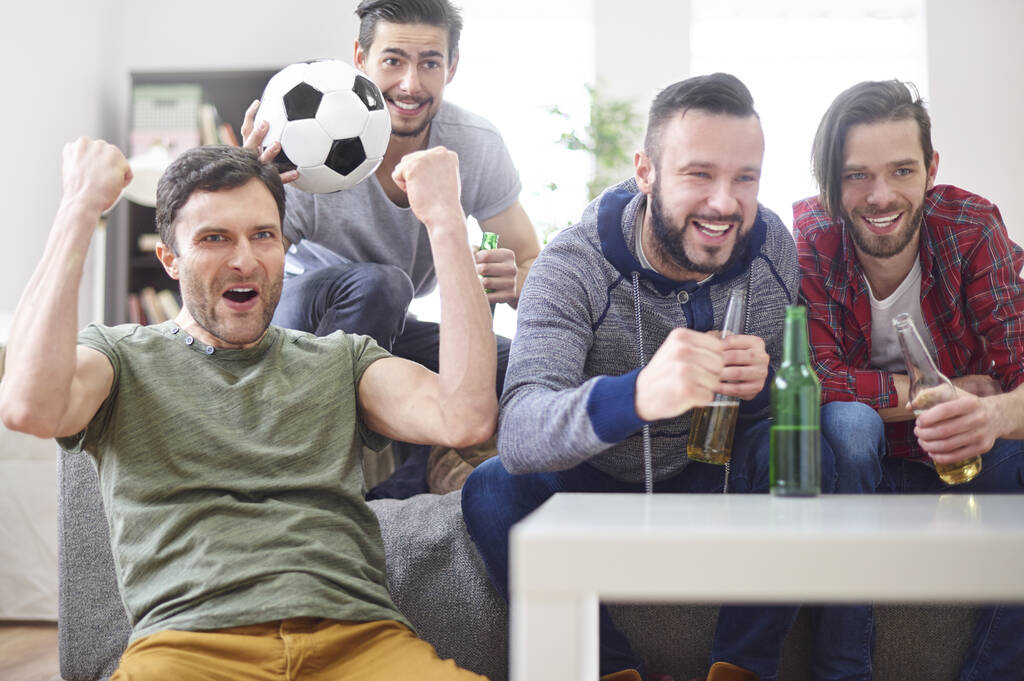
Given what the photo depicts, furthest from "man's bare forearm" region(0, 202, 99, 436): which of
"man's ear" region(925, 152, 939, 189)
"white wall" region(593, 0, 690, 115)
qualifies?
"white wall" region(593, 0, 690, 115)

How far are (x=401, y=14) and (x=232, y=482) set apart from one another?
50.4 inches

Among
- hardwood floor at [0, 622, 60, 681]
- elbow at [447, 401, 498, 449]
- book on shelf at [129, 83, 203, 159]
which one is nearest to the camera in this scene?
elbow at [447, 401, 498, 449]

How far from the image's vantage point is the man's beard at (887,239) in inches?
69.7

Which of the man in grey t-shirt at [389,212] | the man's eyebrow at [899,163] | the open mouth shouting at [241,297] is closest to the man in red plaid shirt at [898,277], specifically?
the man's eyebrow at [899,163]

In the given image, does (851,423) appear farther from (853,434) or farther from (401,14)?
(401,14)

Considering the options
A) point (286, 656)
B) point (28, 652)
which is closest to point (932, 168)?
point (286, 656)

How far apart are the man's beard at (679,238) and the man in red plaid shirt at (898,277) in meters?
0.23

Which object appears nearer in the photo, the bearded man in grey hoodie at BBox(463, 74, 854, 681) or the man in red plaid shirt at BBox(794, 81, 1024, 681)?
the bearded man in grey hoodie at BBox(463, 74, 854, 681)

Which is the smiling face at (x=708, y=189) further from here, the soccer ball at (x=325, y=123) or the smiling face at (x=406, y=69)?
the smiling face at (x=406, y=69)

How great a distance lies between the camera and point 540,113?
5070 mm

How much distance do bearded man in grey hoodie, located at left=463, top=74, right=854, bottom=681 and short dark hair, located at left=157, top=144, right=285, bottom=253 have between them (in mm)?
465

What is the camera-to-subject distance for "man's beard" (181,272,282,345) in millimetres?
1438

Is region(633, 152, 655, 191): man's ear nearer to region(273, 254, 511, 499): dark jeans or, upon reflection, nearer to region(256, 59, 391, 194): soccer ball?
region(256, 59, 391, 194): soccer ball

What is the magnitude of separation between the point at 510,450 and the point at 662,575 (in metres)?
0.56
